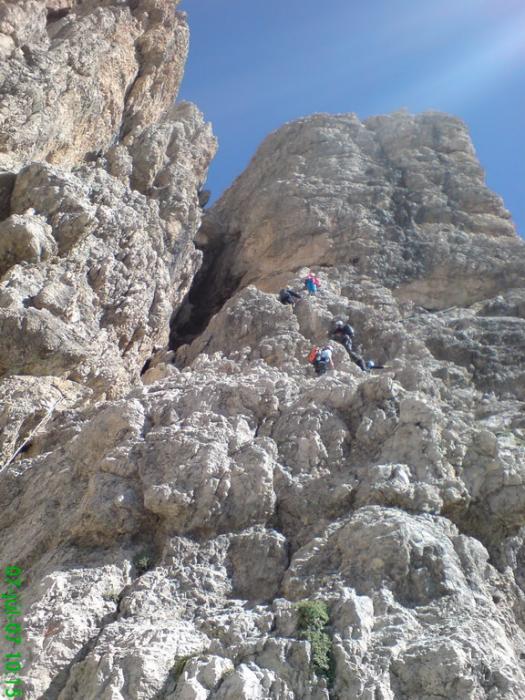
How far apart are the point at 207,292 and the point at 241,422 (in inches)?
821

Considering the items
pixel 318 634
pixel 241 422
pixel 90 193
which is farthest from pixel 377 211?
pixel 318 634

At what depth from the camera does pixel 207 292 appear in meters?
34.3

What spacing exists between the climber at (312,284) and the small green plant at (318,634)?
54.4ft

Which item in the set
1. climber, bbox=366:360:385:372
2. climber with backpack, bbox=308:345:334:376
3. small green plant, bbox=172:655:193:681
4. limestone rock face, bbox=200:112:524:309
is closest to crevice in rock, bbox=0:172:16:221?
climber with backpack, bbox=308:345:334:376

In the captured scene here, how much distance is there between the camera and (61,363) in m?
17.9

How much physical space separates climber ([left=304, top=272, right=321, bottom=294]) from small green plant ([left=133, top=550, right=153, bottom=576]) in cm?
1535

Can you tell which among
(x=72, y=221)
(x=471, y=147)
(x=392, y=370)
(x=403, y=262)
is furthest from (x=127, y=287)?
A: (x=471, y=147)

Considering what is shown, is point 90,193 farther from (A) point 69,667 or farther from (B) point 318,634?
(B) point 318,634

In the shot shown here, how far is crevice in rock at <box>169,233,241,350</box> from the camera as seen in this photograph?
31.8 meters

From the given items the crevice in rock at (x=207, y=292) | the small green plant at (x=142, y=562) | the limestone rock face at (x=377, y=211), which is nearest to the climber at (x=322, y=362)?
the small green plant at (x=142, y=562)

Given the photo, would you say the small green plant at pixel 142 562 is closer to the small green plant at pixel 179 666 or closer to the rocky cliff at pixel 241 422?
the rocky cliff at pixel 241 422

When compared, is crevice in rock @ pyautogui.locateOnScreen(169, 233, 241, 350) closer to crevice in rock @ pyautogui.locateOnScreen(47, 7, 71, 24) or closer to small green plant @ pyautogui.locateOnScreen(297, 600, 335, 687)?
crevice in rock @ pyautogui.locateOnScreen(47, 7, 71, 24)

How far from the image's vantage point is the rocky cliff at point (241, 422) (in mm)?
9516

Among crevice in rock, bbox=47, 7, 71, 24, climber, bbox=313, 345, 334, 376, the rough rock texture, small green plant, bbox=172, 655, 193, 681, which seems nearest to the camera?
small green plant, bbox=172, 655, 193, 681
